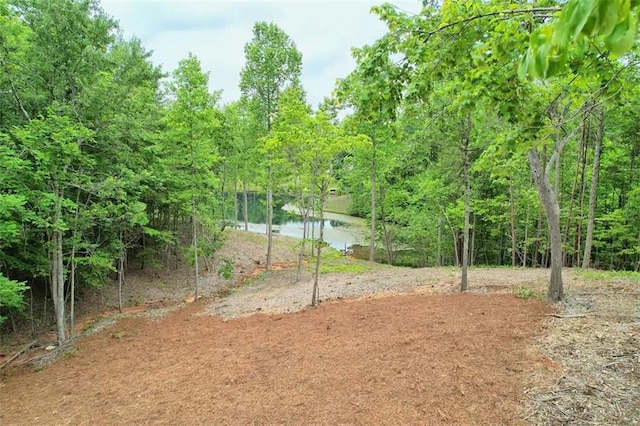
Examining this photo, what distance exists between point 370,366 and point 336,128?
5.57 m

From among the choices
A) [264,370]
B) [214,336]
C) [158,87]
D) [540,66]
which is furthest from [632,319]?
[158,87]

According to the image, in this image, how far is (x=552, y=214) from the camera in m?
6.30

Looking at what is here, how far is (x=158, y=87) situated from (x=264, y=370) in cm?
1626

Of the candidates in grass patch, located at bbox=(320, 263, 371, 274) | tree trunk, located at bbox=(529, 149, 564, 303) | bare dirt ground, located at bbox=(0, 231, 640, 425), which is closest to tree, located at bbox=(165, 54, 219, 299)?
bare dirt ground, located at bbox=(0, 231, 640, 425)

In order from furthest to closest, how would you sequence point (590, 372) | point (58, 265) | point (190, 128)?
point (190, 128) → point (58, 265) → point (590, 372)

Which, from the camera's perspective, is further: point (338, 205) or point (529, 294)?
point (338, 205)

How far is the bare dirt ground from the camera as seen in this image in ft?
11.6

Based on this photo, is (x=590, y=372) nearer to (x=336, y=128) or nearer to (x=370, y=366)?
(x=370, y=366)

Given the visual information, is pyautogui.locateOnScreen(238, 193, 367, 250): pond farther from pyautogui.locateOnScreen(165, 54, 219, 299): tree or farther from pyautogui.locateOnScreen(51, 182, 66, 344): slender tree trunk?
pyautogui.locateOnScreen(51, 182, 66, 344): slender tree trunk

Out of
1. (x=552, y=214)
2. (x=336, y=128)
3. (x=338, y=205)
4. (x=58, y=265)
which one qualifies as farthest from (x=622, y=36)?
(x=338, y=205)

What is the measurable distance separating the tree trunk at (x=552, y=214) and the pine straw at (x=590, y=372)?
618 mm

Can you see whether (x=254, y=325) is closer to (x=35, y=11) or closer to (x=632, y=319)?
(x=632, y=319)

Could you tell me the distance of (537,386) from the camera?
3.59 meters

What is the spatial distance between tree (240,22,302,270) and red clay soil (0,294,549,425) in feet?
29.8
